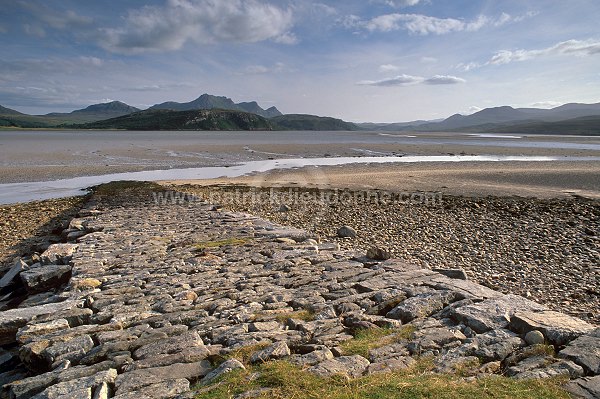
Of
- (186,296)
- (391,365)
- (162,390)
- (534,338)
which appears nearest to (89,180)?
(186,296)

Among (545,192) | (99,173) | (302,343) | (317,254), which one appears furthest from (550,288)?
(99,173)

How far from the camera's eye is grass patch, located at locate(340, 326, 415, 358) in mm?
4387

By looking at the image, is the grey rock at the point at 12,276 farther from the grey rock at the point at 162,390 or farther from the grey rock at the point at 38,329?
A: the grey rock at the point at 162,390

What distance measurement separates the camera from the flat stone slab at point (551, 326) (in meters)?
4.50

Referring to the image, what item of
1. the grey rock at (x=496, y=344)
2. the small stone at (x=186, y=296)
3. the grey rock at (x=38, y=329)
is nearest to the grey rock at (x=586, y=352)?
the grey rock at (x=496, y=344)

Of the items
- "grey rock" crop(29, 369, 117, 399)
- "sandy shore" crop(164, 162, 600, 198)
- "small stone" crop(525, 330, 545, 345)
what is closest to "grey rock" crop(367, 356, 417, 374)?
"small stone" crop(525, 330, 545, 345)

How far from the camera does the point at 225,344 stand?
4.68m

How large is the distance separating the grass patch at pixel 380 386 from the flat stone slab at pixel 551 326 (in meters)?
0.94

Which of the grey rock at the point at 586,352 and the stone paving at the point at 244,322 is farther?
the stone paving at the point at 244,322

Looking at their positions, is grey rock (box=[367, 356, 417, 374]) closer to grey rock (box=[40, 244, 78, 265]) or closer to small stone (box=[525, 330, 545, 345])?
small stone (box=[525, 330, 545, 345])

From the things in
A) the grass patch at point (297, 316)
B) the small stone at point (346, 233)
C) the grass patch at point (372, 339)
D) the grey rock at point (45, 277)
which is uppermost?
the grass patch at point (372, 339)

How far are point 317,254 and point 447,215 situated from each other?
869cm

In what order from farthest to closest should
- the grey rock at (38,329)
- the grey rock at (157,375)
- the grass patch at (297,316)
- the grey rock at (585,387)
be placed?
the grass patch at (297,316) < the grey rock at (38,329) < the grey rock at (157,375) < the grey rock at (585,387)

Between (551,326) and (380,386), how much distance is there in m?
2.49
